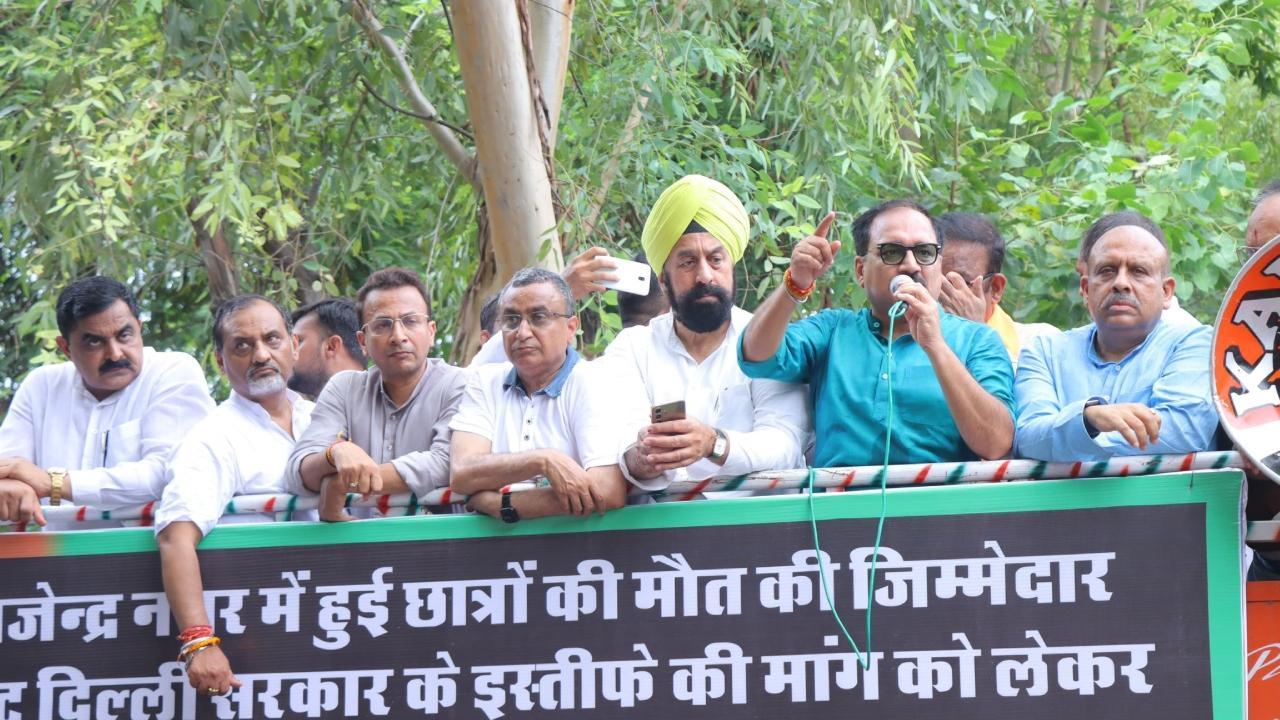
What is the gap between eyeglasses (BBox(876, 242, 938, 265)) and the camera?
435cm

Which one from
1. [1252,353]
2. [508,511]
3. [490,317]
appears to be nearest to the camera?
[1252,353]

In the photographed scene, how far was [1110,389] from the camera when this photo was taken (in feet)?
13.6

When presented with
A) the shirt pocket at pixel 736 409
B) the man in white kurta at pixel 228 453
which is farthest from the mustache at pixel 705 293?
the man in white kurta at pixel 228 453

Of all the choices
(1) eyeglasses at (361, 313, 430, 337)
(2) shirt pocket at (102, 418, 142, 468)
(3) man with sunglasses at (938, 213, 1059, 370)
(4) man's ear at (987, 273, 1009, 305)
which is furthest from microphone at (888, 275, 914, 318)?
(2) shirt pocket at (102, 418, 142, 468)

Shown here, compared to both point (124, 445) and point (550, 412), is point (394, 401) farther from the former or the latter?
point (124, 445)

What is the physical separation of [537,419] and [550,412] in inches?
1.7

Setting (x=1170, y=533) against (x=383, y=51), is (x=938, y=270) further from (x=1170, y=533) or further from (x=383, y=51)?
(x=383, y=51)

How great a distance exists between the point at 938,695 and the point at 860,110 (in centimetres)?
545

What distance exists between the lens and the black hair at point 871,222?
447 cm

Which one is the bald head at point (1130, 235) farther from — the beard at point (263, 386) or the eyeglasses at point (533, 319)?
the beard at point (263, 386)

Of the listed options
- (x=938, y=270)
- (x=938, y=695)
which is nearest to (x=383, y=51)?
(x=938, y=270)

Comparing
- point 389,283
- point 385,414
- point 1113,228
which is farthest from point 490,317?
point 1113,228

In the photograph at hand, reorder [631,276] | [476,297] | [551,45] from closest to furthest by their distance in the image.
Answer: [631,276] → [476,297] → [551,45]

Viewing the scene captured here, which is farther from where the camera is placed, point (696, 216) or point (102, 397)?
point (102, 397)
